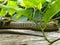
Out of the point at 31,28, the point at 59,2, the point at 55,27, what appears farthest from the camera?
the point at 31,28

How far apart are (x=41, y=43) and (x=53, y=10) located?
45cm

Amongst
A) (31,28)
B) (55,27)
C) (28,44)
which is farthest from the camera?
(31,28)

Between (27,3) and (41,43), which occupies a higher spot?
(27,3)

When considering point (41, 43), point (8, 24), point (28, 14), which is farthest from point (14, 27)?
point (28, 14)

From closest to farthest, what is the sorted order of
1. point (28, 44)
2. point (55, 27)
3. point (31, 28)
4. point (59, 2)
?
point (59, 2) → point (28, 44) → point (55, 27) → point (31, 28)

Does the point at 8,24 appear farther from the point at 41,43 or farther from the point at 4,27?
the point at 41,43

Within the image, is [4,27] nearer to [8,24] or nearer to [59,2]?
[8,24]

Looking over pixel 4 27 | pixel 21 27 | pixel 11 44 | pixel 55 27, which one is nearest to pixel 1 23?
pixel 4 27

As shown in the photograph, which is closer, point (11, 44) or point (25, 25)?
point (11, 44)

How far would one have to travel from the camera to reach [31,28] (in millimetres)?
1723

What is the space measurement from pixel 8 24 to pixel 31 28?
25 cm

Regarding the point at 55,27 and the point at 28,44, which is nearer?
the point at 28,44

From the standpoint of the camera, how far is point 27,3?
0.54m

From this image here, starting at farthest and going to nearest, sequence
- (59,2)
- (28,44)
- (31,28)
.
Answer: (31,28) < (28,44) < (59,2)
